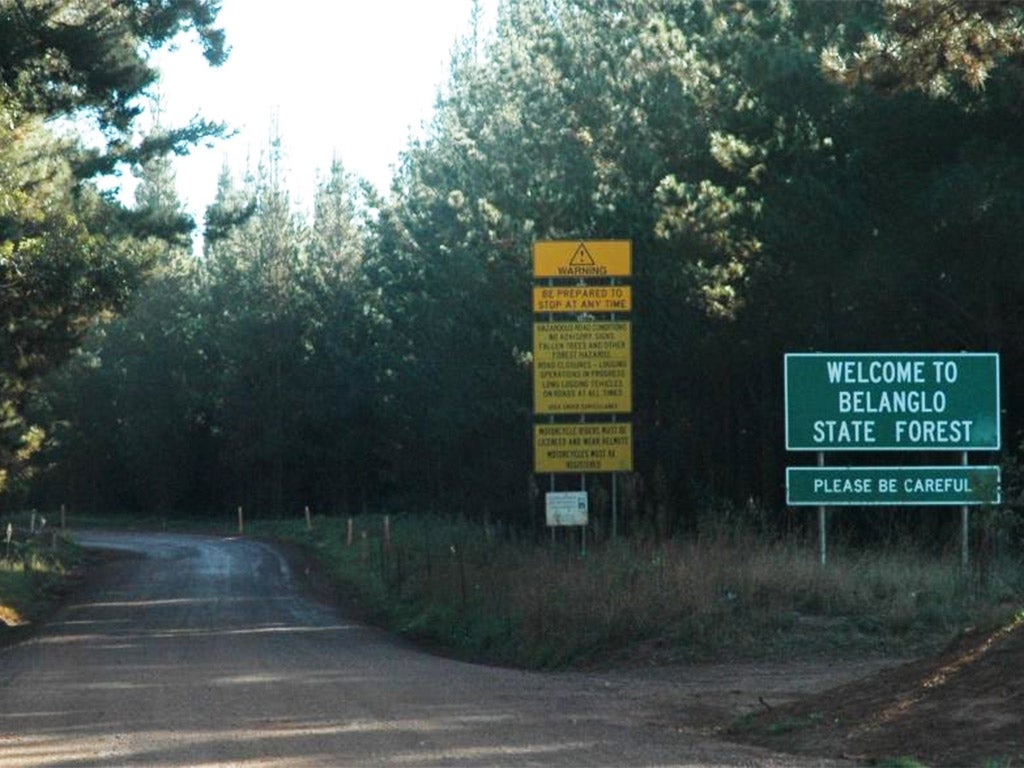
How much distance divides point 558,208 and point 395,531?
21.4 m

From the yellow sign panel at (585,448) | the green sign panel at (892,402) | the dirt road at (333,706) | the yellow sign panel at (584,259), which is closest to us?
the dirt road at (333,706)

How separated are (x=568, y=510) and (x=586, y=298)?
3.19 metres

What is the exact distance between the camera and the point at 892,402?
21.4 m

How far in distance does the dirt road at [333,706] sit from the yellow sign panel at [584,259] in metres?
5.93

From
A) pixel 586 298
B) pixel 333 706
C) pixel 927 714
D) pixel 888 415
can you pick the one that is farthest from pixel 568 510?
pixel 927 714

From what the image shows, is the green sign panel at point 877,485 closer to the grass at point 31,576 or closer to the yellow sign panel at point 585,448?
the yellow sign panel at point 585,448

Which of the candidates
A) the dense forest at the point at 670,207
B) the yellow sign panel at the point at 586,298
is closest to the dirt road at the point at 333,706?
the yellow sign panel at the point at 586,298

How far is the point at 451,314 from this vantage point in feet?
156

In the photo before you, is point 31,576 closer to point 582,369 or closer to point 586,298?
point 582,369

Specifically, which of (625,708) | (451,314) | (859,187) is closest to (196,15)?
(859,187)

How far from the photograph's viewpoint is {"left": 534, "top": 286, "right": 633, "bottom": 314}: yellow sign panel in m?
24.2

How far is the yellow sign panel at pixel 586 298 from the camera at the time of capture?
24.2 metres

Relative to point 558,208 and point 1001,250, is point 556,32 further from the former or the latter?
point 1001,250

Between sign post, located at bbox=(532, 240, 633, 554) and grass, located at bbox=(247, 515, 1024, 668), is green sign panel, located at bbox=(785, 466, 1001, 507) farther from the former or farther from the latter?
sign post, located at bbox=(532, 240, 633, 554)
